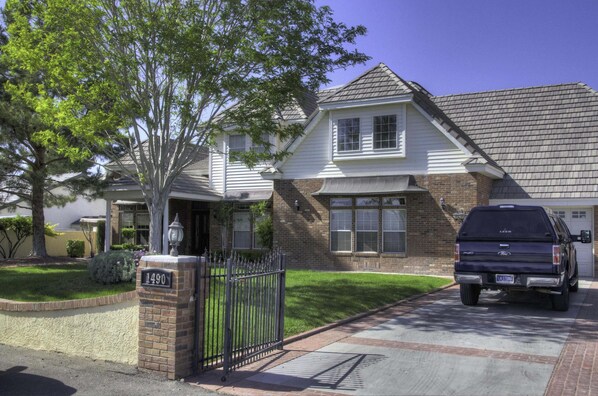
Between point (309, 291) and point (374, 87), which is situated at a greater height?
point (374, 87)

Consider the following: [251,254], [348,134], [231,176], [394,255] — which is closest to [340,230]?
[394,255]

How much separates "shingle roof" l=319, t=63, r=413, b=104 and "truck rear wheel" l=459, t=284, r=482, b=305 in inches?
326

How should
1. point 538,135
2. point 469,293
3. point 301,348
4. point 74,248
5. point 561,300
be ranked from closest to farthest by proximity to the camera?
point 301,348 → point 561,300 → point 469,293 → point 538,135 → point 74,248

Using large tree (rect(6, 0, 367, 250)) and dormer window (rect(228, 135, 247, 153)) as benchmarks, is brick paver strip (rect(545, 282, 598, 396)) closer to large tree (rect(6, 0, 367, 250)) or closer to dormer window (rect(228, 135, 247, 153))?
large tree (rect(6, 0, 367, 250))

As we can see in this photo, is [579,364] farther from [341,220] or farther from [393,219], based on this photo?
[341,220]

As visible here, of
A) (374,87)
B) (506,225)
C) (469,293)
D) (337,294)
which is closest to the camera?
(506,225)

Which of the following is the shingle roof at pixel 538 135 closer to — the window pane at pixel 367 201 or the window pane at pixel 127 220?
the window pane at pixel 367 201

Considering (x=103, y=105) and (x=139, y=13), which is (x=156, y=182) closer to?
(x=103, y=105)

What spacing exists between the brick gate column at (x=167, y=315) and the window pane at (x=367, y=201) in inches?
508

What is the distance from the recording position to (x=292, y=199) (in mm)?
20062

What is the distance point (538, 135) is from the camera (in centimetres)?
1961

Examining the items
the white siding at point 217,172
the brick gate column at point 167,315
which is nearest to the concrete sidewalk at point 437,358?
the brick gate column at point 167,315

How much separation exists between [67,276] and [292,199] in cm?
897

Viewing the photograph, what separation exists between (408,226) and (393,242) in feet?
2.60
